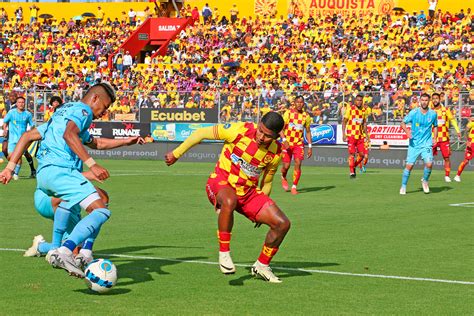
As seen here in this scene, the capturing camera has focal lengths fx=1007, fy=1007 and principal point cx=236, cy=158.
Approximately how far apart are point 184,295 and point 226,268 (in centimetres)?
95

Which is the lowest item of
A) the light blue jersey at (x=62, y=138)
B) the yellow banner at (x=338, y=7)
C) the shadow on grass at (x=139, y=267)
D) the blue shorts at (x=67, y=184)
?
the shadow on grass at (x=139, y=267)

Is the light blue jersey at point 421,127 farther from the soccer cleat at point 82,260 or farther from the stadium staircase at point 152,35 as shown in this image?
the stadium staircase at point 152,35

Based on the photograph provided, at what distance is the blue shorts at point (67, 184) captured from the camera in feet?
32.4

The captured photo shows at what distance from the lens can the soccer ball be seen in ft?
30.5

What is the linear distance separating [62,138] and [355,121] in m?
19.2

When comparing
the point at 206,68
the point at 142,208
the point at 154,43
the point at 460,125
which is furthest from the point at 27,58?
the point at 142,208

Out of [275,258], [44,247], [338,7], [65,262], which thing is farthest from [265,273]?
[338,7]

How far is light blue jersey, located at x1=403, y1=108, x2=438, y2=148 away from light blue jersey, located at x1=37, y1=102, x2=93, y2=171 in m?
14.5

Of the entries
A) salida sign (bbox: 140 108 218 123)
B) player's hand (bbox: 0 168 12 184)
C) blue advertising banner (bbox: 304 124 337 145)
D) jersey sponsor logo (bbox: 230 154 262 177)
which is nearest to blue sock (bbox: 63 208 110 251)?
player's hand (bbox: 0 168 12 184)

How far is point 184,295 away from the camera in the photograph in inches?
371

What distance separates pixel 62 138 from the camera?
396 inches

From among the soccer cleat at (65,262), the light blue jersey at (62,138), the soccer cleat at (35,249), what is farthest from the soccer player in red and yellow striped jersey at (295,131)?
the soccer cleat at (65,262)

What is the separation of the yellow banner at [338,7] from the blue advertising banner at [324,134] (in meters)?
18.8

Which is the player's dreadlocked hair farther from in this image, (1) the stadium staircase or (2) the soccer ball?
(1) the stadium staircase
